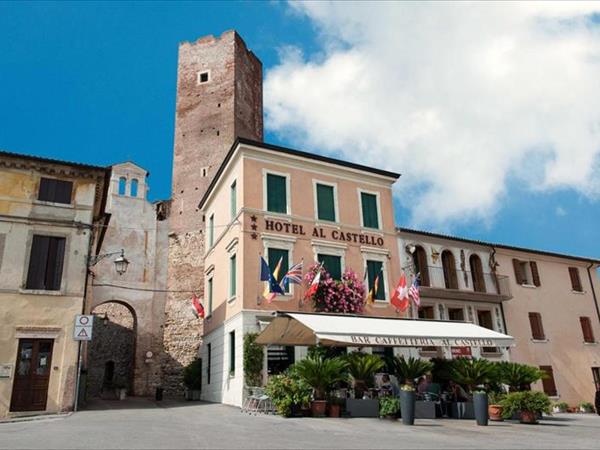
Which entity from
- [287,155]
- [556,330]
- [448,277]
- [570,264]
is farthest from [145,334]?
[570,264]

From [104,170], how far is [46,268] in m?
4.06

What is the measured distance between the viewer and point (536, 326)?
2625 centimetres

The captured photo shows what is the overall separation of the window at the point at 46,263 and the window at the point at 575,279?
27.0 metres

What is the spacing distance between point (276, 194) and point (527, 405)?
37.5 ft

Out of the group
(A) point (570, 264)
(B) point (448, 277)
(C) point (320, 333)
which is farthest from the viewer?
(A) point (570, 264)

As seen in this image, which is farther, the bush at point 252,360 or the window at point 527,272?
the window at point 527,272

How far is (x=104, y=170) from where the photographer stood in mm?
18344

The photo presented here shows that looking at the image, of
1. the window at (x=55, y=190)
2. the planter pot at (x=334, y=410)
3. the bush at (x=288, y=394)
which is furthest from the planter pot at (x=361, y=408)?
the window at (x=55, y=190)

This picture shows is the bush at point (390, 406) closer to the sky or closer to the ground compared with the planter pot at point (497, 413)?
closer to the sky

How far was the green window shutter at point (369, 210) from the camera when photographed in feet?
71.3

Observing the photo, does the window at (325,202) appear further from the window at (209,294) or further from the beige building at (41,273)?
the beige building at (41,273)

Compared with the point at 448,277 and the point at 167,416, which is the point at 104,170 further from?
the point at 448,277

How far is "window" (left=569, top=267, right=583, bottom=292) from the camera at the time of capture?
94.9ft

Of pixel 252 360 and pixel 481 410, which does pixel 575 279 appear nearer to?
pixel 481 410
